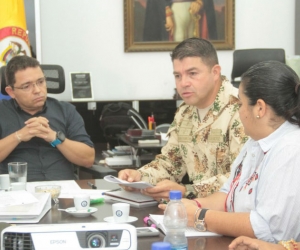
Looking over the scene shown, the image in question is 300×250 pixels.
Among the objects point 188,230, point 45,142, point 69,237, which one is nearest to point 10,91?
point 45,142

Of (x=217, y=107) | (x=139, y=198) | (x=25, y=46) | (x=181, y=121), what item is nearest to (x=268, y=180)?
(x=139, y=198)

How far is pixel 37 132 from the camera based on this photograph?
309 centimetres

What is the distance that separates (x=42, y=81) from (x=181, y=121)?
0.99m

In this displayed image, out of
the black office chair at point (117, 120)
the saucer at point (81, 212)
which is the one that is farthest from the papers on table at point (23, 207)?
the black office chair at point (117, 120)

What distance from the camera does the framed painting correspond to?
5.48 m

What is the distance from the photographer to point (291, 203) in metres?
1.66

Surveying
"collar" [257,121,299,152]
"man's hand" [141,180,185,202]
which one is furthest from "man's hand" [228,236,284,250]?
"man's hand" [141,180,185,202]

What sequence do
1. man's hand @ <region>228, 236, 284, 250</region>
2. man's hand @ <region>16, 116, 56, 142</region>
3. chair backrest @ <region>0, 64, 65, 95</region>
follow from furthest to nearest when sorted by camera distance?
chair backrest @ <region>0, 64, 65, 95</region> → man's hand @ <region>16, 116, 56, 142</region> → man's hand @ <region>228, 236, 284, 250</region>

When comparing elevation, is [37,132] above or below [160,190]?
above

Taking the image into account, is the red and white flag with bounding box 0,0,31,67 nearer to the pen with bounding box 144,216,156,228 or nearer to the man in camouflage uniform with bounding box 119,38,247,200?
the man in camouflage uniform with bounding box 119,38,247,200

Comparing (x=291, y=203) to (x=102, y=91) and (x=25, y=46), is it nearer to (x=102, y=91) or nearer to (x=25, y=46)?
(x=25, y=46)

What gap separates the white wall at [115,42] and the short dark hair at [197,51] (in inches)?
119

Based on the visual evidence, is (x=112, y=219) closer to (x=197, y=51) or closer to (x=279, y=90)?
(x=279, y=90)

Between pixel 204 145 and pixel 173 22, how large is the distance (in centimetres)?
318
